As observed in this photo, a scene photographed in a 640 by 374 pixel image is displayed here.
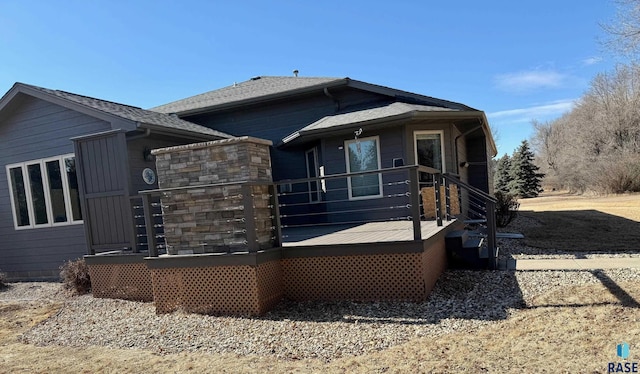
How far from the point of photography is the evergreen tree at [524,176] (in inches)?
1363

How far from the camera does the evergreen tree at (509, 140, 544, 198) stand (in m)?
34.6

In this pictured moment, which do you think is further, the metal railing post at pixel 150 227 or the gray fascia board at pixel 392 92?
the gray fascia board at pixel 392 92

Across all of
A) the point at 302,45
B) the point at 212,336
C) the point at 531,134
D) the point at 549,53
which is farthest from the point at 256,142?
the point at 531,134

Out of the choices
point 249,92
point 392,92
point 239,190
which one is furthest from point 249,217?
point 249,92

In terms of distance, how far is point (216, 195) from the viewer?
4891mm

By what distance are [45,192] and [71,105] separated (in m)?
2.38

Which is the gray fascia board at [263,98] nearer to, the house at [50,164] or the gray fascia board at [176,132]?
the gray fascia board at [176,132]

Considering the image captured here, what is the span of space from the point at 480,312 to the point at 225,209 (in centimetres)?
350

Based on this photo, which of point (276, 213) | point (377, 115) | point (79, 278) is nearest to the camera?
→ point (276, 213)

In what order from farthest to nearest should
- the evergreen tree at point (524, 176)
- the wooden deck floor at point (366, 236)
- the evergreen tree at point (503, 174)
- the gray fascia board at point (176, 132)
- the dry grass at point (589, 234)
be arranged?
the evergreen tree at point (503, 174), the evergreen tree at point (524, 176), the dry grass at point (589, 234), the gray fascia board at point (176, 132), the wooden deck floor at point (366, 236)

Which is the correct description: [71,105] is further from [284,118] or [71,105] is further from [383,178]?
[383,178]

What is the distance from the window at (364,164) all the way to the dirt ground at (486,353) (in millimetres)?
4717

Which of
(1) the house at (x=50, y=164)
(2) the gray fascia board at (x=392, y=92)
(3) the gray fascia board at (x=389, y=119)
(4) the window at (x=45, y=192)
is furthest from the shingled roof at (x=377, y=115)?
(4) the window at (x=45, y=192)

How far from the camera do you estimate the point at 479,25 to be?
1241cm
